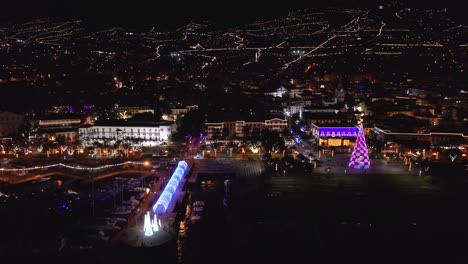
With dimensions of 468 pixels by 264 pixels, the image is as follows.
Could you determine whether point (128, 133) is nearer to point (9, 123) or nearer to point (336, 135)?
point (9, 123)

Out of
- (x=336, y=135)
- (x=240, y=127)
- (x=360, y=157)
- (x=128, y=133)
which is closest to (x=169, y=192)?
(x=360, y=157)

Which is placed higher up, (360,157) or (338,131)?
(338,131)

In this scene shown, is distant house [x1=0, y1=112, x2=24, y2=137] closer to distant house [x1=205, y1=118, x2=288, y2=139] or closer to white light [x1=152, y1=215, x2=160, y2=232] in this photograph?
distant house [x1=205, y1=118, x2=288, y2=139]

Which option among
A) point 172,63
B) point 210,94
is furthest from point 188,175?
point 172,63

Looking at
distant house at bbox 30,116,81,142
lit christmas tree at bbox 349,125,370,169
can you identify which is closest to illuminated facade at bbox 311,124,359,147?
lit christmas tree at bbox 349,125,370,169

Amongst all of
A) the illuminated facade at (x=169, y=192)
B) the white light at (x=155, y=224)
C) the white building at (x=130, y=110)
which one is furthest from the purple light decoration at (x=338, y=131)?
the white light at (x=155, y=224)

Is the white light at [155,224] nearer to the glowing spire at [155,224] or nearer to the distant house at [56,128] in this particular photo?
the glowing spire at [155,224]
